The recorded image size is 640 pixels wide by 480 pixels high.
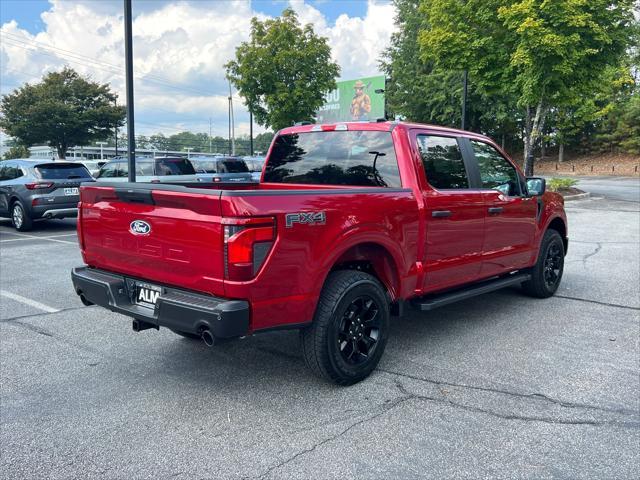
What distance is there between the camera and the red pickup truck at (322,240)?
323 cm

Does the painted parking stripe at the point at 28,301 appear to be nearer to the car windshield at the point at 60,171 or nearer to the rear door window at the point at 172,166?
the car windshield at the point at 60,171

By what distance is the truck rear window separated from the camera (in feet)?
14.9

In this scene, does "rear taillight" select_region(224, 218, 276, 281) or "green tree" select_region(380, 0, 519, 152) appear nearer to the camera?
"rear taillight" select_region(224, 218, 276, 281)

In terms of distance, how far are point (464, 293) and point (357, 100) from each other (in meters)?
37.5

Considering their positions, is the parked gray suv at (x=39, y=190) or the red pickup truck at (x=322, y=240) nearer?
the red pickup truck at (x=322, y=240)

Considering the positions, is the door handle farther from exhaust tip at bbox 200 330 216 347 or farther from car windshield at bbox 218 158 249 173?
car windshield at bbox 218 158 249 173

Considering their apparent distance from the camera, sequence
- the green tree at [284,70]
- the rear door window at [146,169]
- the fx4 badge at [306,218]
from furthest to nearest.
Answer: the green tree at [284,70] → the rear door window at [146,169] → the fx4 badge at [306,218]

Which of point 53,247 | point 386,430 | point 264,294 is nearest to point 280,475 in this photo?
point 386,430

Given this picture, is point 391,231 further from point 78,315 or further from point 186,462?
point 78,315

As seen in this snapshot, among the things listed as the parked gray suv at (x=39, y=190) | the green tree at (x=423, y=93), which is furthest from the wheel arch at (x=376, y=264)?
the green tree at (x=423, y=93)

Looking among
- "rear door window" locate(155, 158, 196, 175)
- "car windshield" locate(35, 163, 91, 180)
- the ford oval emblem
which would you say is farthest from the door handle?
"rear door window" locate(155, 158, 196, 175)

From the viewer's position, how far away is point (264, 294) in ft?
10.7

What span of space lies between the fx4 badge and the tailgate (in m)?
0.42

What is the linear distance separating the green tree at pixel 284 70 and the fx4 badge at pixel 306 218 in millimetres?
22887
